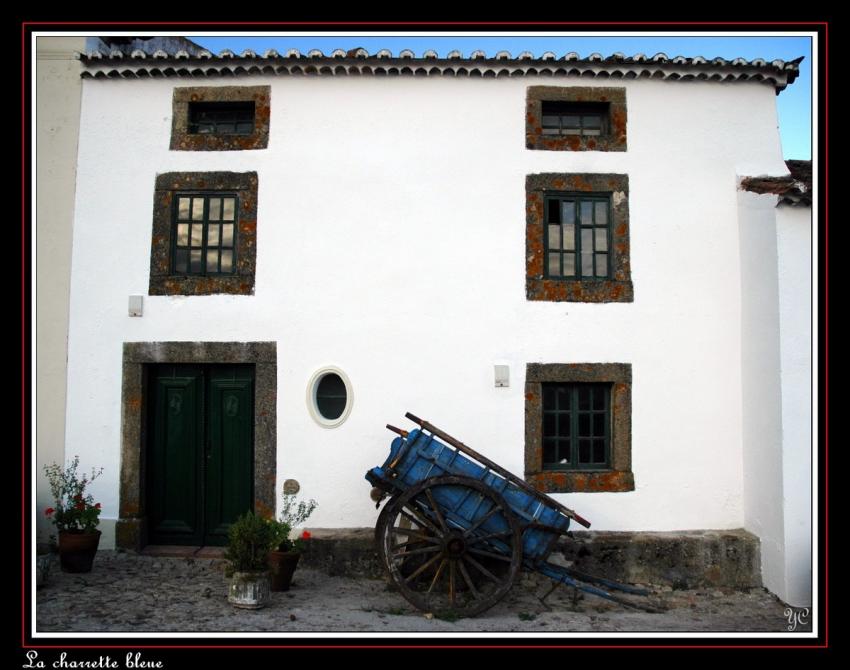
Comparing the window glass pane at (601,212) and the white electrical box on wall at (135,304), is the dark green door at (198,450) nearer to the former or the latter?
the white electrical box on wall at (135,304)

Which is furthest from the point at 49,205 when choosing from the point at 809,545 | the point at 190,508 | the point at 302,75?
the point at 809,545

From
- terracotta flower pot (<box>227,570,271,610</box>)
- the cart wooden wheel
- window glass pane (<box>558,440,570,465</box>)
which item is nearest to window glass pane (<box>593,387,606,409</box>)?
window glass pane (<box>558,440,570,465</box>)

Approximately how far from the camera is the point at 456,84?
770 centimetres

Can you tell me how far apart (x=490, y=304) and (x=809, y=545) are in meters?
3.85

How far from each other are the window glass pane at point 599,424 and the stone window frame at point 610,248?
1.27 m

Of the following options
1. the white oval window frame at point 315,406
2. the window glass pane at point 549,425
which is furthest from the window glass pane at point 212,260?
the window glass pane at point 549,425

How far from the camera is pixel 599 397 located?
7.65 meters

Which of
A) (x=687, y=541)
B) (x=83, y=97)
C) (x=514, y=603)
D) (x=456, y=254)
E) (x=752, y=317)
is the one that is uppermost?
(x=83, y=97)

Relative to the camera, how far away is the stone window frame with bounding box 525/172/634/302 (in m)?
7.56

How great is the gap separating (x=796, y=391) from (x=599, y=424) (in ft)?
6.41

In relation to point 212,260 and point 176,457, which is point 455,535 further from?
point 212,260

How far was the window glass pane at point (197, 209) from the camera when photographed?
25.6ft

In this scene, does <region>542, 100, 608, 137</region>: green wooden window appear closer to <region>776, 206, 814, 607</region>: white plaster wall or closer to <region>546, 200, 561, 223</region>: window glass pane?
<region>546, 200, 561, 223</region>: window glass pane
